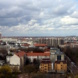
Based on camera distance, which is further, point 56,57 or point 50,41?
point 50,41

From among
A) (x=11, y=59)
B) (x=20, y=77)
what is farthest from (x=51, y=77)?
(x=11, y=59)

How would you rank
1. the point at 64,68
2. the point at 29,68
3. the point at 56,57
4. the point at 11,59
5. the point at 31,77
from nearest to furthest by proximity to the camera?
the point at 31,77, the point at 29,68, the point at 64,68, the point at 11,59, the point at 56,57

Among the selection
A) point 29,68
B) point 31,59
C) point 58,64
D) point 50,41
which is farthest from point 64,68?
point 50,41

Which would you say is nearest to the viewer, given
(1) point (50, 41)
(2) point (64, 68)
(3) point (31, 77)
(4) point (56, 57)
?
(3) point (31, 77)

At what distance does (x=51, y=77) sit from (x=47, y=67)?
4464 mm

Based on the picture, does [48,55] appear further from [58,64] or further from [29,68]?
[29,68]

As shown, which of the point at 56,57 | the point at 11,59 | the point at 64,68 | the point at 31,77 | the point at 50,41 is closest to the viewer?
the point at 31,77

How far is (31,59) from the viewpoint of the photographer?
2559 centimetres

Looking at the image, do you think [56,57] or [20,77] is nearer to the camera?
[20,77]

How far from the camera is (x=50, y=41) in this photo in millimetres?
53531

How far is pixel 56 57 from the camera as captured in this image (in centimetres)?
2464

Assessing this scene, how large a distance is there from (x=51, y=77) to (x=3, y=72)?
342cm

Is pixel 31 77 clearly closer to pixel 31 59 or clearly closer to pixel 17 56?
pixel 17 56

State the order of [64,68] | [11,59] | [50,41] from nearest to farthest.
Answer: [64,68] → [11,59] → [50,41]
